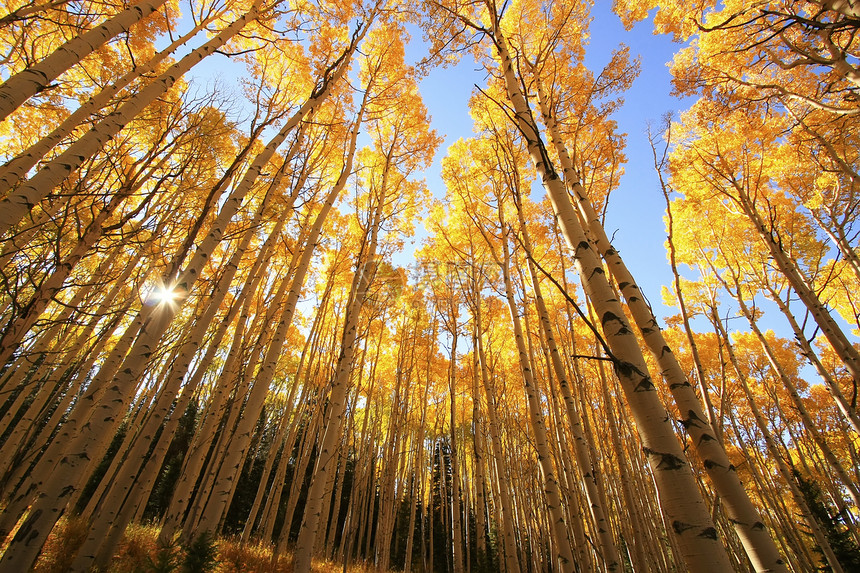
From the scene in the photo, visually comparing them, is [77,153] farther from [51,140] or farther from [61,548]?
[61,548]

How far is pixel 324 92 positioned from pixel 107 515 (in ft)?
17.5

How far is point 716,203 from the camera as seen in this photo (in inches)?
339

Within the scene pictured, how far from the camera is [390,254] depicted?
24.4ft

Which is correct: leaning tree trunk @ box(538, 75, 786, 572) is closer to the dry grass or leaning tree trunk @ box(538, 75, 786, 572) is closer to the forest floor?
the forest floor

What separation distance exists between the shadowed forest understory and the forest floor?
0.21 ft

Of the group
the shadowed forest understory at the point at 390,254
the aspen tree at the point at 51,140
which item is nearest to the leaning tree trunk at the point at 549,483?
the shadowed forest understory at the point at 390,254

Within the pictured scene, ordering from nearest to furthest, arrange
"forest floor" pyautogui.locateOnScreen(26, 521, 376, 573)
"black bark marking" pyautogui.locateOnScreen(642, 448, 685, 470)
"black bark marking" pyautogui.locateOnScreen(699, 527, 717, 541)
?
1. "black bark marking" pyautogui.locateOnScreen(699, 527, 717, 541)
2. "black bark marking" pyautogui.locateOnScreen(642, 448, 685, 470)
3. "forest floor" pyautogui.locateOnScreen(26, 521, 376, 573)

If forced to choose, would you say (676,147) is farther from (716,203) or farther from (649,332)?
(649,332)

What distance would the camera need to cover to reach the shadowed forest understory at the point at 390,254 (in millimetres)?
2418

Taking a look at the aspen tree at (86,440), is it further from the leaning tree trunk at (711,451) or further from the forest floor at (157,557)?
the leaning tree trunk at (711,451)

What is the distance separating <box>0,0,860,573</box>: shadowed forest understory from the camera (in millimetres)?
2418

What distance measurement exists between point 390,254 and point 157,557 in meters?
5.60

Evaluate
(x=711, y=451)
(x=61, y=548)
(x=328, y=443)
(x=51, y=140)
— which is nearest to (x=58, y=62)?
(x=51, y=140)

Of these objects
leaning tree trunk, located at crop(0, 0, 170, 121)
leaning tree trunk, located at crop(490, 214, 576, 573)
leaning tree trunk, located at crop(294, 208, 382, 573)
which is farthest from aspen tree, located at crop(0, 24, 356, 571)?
leaning tree trunk, located at crop(490, 214, 576, 573)
